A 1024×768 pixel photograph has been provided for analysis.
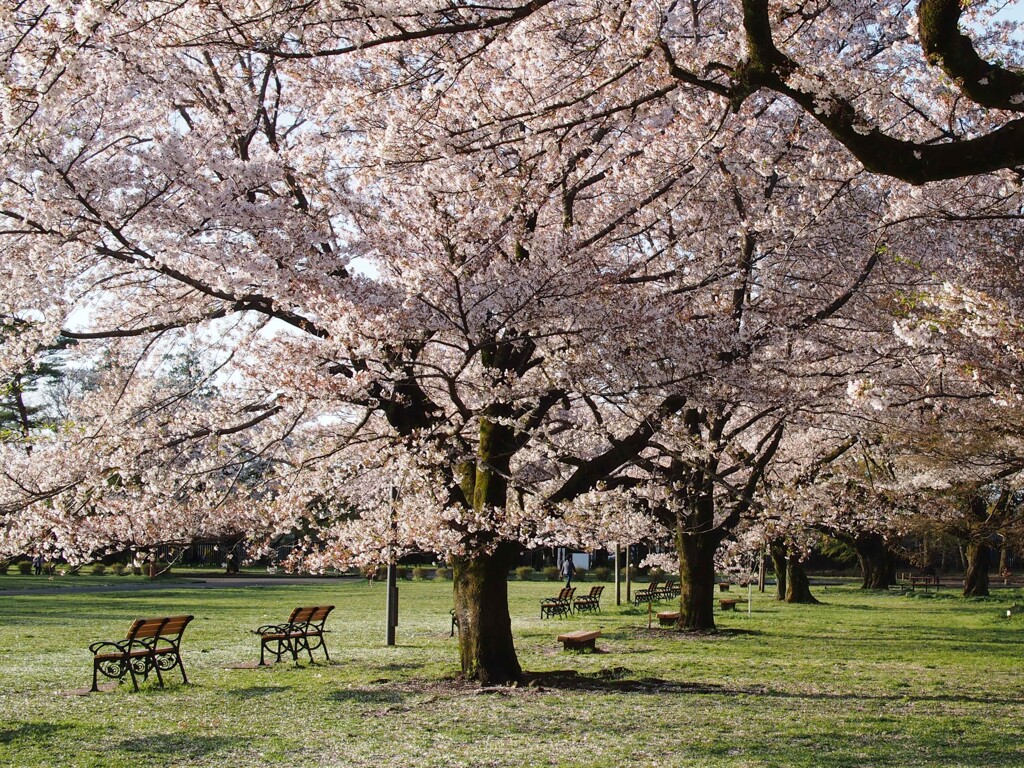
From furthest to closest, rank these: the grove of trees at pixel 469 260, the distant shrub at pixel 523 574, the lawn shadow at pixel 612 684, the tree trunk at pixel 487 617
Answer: the distant shrub at pixel 523 574 < the tree trunk at pixel 487 617 < the lawn shadow at pixel 612 684 < the grove of trees at pixel 469 260

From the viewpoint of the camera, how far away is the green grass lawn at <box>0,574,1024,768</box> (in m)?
6.98

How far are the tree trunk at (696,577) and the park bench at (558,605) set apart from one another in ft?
15.0

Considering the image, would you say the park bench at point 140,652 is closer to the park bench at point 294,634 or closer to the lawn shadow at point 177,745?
the park bench at point 294,634

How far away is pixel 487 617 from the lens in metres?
10.7

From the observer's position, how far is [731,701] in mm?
9633

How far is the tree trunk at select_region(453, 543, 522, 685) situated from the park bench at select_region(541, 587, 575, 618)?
1132 cm

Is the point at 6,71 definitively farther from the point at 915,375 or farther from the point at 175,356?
the point at 915,375

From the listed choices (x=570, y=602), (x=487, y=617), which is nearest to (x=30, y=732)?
(x=487, y=617)

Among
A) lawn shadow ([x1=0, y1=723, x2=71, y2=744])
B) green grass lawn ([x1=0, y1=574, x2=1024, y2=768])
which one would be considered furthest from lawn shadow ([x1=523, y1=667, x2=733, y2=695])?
lawn shadow ([x1=0, y1=723, x2=71, y2=744])

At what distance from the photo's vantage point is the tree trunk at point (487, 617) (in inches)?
419

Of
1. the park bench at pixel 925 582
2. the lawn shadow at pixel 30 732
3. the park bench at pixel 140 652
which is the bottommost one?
the park bench at pixel 925 582

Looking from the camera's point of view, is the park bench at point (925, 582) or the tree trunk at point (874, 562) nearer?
the park bench at point (925, 582)

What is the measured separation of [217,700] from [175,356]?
4277mm

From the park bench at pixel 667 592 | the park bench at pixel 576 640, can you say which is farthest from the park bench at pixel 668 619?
the park bench at pixel 667 592
